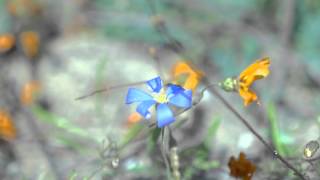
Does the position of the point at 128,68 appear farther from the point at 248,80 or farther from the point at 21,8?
the point at 248,80

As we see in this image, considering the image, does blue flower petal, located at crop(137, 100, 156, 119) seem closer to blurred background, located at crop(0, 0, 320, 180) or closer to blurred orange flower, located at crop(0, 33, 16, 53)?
blurred background, located at crop(0, 0, 320, 180)

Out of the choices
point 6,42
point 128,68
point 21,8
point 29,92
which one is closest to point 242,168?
point 29,92

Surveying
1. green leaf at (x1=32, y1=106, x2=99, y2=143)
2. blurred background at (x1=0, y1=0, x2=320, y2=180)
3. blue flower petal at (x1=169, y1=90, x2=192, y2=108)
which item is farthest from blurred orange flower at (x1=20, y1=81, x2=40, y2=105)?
blue flower petal at (x1=169, y1=90, x2=192, y2=108)

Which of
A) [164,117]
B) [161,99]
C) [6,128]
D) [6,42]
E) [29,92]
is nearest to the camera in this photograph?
[164,117]

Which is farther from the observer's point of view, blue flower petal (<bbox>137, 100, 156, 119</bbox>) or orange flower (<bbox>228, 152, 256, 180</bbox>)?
orange flower (<bbox>228, 152, 256, 180</bbox>)

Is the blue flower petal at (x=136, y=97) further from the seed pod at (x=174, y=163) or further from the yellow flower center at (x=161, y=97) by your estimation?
the seed pod at (x=174, y=163)

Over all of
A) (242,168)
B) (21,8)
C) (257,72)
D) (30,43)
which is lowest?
(242,168)

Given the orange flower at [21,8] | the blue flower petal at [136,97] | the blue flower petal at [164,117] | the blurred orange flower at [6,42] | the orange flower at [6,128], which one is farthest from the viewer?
the orange flower at [21,8]

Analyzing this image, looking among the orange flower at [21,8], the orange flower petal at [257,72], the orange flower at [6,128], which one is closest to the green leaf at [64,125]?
the orange flower at [6,128]
